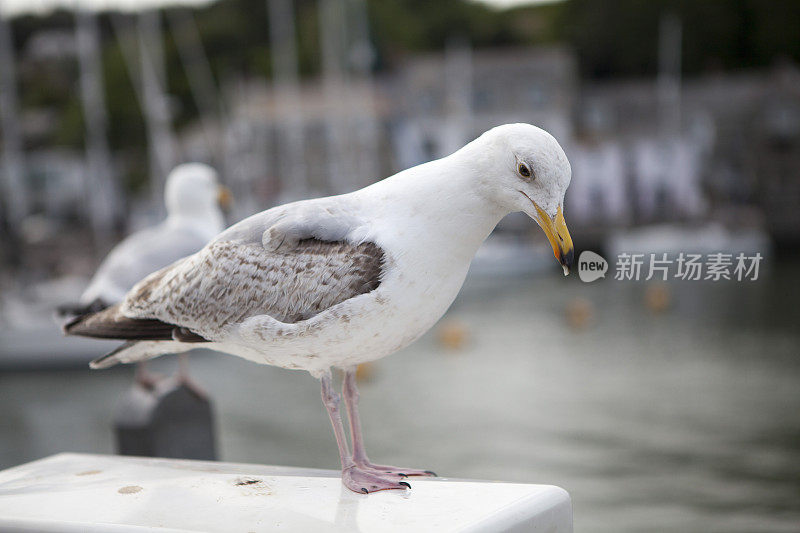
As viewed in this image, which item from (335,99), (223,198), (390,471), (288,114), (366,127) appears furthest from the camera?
(288,114)

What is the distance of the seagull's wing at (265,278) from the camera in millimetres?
2740

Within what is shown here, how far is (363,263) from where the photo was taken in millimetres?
2725

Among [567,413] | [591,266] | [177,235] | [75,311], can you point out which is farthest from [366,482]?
[567,413]

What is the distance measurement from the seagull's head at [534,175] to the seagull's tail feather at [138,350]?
1.17m

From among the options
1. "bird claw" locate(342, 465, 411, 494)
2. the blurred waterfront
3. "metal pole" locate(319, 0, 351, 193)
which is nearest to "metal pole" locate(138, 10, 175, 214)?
"metal pole" locate(319, 0, 351, 193)

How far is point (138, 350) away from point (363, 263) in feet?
3.05

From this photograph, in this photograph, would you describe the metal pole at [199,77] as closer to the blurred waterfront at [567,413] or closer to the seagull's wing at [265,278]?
the blurred waterfront at [567,413]

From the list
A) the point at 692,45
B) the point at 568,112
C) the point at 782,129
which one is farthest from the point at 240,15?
the point at 782,129

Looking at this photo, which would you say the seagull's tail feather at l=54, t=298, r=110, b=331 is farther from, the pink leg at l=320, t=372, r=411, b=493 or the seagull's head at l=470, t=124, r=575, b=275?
the seagull's head at l=470, t=124, r=575, b=275

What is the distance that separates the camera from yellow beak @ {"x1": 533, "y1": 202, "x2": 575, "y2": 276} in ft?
8.41

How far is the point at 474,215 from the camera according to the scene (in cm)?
271

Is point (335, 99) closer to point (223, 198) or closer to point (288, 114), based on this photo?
point (288, 114)

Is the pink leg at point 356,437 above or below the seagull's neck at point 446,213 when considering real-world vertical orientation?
below

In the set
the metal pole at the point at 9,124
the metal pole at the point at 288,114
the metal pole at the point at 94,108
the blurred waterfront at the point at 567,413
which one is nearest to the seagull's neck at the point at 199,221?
the blurred waterfront at the point at 567,413
